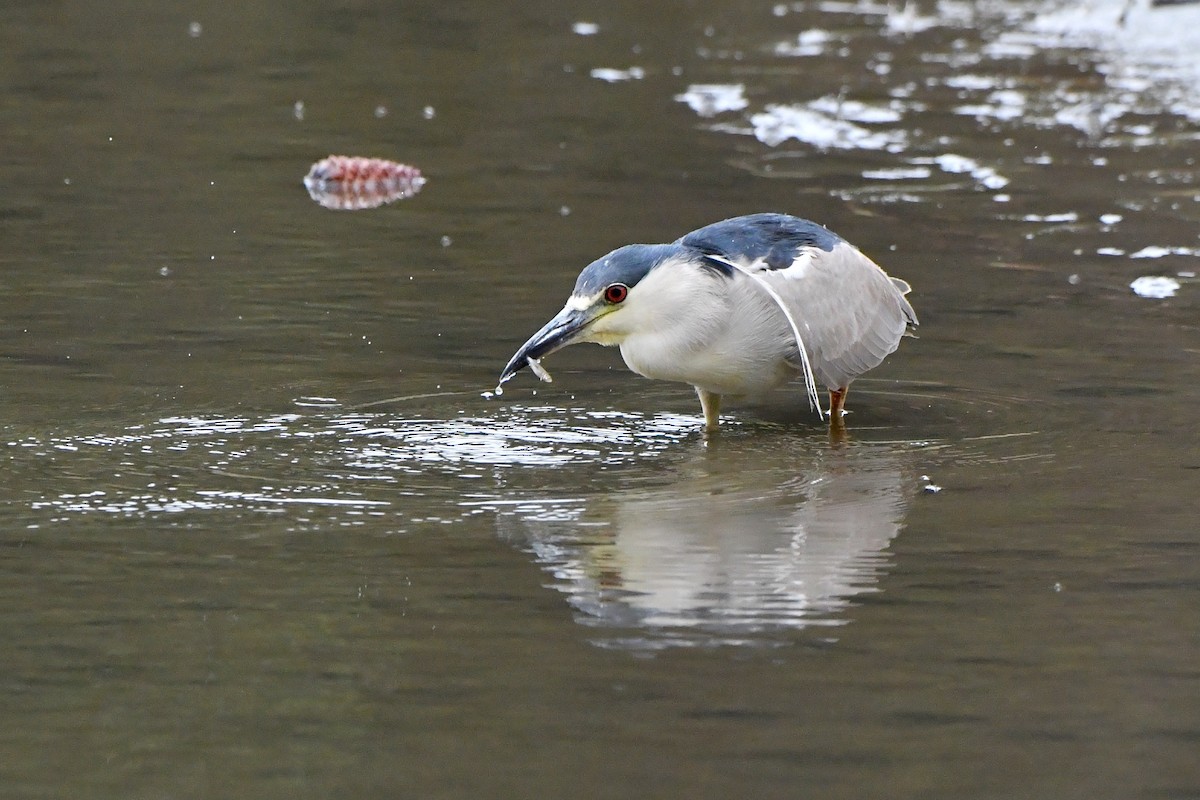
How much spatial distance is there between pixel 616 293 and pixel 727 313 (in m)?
0.36

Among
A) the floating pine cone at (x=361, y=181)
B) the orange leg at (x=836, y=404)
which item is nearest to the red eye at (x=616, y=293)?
the orange leg at (x=836, y=404)

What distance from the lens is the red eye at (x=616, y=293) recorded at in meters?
5.80

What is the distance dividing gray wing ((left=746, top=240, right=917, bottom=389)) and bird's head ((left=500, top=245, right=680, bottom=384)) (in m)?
0.43

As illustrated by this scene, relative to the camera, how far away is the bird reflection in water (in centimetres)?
436

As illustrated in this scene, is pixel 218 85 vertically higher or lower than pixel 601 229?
higher

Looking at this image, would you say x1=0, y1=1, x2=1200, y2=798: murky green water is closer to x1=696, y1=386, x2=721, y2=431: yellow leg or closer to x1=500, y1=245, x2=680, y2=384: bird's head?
x1=696, y1=386, x2=721, y2=431: yellow leg

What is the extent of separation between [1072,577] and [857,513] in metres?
0.77

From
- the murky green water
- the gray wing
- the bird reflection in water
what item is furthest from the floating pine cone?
the bird reflection in water

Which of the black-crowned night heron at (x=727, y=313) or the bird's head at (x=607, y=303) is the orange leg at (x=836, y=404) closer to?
the black-crowned night heron at (x=727, y=313)

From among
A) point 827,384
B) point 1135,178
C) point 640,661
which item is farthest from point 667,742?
point 1135,178

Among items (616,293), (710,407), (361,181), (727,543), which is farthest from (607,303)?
(361,181)

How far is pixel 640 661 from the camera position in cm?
405

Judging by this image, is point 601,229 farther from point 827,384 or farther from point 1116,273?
point 827,384

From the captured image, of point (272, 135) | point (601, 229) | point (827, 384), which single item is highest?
point (272, 135)
